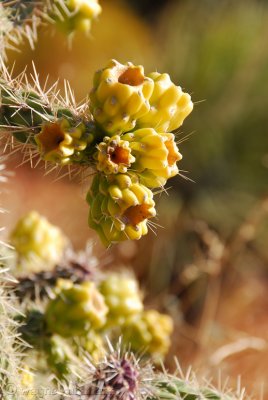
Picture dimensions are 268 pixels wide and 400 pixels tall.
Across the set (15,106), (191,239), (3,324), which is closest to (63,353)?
(3,324)

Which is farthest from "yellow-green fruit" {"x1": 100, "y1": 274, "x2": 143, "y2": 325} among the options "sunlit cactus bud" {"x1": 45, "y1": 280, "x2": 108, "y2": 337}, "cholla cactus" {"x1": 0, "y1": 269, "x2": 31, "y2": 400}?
"cholla cactus" {"x1": 0, "y1": 269, "x2": 31, "y2": 400}

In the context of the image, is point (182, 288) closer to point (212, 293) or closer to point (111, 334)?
point (212, 293)

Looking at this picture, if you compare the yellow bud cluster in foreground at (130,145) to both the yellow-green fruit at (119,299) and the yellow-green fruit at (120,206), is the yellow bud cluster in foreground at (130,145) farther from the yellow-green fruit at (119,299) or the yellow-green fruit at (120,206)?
the yellow-green fruit at (119,299)

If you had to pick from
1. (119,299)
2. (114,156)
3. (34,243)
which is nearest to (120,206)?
(114,156)

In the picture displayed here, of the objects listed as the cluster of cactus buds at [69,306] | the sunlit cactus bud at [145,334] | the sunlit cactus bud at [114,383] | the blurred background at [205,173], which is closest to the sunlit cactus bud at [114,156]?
the sunlit cactus bud at [114,383]

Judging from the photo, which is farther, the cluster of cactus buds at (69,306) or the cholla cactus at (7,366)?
the cluster of cactus buds at (69,306)

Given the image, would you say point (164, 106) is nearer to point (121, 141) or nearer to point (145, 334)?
point (121, 141)
